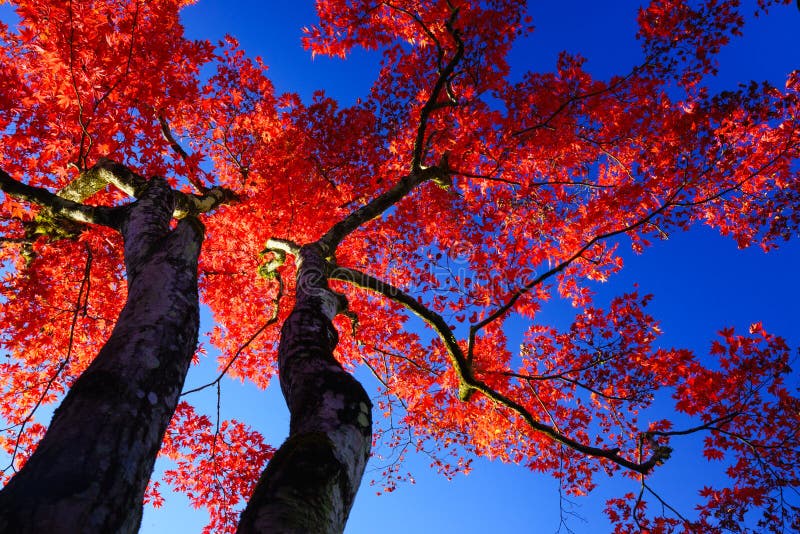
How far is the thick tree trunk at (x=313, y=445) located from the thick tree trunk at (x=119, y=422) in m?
0.80

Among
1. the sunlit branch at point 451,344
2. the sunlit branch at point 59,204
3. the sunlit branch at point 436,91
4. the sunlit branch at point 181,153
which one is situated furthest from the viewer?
the sunlit branch at point 181,153

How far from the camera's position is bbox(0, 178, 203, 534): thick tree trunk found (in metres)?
2.01

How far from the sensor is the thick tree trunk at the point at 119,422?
6.60 feet

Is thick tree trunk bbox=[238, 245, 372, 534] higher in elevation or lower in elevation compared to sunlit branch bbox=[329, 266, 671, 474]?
lower

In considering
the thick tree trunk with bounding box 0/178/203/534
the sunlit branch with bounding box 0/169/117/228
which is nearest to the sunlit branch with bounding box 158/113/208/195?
the sunlit branch with bounding box 0/169/117/228

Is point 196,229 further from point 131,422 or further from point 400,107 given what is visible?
point 400,107

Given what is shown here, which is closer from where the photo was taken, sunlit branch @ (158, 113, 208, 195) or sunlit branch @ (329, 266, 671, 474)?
sunlit branch @ (329, 266, 671, 474)

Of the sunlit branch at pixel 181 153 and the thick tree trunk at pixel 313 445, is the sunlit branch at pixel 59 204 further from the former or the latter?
the sunlit branch at pixel 181 153

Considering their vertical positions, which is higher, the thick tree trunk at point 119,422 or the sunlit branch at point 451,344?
the sunlit branch at point 451,344

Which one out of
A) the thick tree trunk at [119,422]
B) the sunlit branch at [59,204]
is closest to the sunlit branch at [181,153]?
the sunlit branch at [59,204]

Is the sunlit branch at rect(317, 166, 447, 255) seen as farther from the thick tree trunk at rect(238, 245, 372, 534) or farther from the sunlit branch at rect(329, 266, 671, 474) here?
the thick tree trunk at rect(238, 245, 372, 534)

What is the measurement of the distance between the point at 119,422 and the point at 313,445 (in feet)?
3.95

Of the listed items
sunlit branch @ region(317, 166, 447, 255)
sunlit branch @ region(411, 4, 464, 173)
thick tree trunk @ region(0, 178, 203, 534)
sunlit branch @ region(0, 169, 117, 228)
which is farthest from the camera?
sunlit branch @ region(411, 4, 464, 173)

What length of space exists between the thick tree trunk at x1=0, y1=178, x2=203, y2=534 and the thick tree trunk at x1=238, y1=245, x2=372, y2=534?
Result: 797mm
